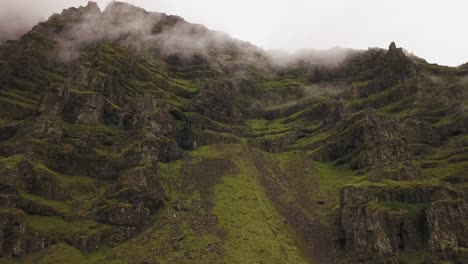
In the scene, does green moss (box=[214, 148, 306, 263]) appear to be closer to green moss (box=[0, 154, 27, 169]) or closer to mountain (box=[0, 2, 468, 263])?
mountain (box=[0, 2, 468, 263])

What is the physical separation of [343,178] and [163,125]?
7339 cm

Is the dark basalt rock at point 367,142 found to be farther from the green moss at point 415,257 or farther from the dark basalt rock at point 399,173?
the green moss at point 415,257

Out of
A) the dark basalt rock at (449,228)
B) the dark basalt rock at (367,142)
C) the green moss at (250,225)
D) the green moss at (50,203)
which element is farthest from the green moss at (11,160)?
the dark basalt rock at (449,228)

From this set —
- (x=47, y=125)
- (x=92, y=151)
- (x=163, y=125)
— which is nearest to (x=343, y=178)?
(x=163, y=125)

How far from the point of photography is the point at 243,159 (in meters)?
167

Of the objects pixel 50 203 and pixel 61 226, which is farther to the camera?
pixel 50 203

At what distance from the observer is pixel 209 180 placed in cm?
14775

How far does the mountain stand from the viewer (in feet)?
359

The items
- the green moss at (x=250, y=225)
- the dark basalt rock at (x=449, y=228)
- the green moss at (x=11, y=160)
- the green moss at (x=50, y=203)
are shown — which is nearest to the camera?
the dark basalt rock at (x=449, y=228)

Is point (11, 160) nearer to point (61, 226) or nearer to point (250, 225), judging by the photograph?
point (61, 226)

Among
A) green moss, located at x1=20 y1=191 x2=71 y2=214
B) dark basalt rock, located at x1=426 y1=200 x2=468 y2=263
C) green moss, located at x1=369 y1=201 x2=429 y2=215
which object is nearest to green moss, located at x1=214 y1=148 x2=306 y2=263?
green moss, located at x1=369 y1=201 x2=429 y2=215

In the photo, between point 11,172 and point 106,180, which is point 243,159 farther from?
point 11,172

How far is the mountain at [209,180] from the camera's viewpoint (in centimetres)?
10950

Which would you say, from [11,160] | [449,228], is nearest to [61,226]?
Answer: [11,160]
